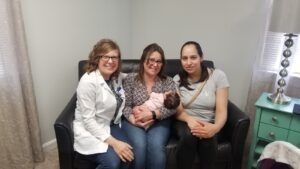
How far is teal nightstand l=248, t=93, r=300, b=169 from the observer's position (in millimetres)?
1770

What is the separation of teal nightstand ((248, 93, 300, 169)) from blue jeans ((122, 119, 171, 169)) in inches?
28.1

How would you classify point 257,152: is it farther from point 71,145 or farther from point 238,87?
point 71,145

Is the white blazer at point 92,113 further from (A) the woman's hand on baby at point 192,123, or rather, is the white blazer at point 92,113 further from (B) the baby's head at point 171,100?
(A) the woman's hand on baby at point 192,123

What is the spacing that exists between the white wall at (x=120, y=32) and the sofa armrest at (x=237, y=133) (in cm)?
67

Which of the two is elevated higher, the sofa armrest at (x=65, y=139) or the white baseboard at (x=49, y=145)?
the sofa armrest at (x=65, y=139)

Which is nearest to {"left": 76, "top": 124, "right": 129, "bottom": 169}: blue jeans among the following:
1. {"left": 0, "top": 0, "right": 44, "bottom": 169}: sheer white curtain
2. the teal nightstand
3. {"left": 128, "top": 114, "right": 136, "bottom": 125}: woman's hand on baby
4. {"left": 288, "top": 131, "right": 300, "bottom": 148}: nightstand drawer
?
{"left": 128, "top": 114, "right": 136, "bottom": 125}: woman's hand on baby

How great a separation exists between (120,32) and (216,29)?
3.44ft

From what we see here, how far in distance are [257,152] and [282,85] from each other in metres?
0.56

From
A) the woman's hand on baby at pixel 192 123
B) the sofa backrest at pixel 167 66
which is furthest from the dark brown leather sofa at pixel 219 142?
the sofa backrest at pixel 167 66

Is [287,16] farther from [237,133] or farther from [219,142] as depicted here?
[219,142]

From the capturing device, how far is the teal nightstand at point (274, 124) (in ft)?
5.81

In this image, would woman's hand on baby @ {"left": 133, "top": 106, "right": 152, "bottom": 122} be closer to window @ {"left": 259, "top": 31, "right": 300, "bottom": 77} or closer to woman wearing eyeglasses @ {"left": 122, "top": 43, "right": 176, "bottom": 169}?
woman wearing eyeglasses @ {"left": 122, "top": 43, "right": 176, "bottom": 169}

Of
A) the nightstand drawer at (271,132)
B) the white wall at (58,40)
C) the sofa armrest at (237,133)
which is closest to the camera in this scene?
the sofa armrest at (237,133)

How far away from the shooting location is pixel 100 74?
1686 millimetres
